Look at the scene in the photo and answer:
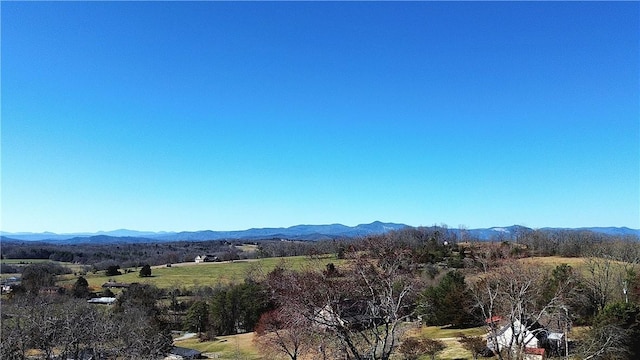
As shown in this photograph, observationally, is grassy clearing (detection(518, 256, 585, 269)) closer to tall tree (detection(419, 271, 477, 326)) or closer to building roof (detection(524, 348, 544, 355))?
tall tree (detection(419, 271, 477, 326))

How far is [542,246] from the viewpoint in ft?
282

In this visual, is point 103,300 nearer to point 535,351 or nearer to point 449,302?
point 449,302

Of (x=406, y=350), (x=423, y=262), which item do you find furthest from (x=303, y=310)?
(x=423, y=262)

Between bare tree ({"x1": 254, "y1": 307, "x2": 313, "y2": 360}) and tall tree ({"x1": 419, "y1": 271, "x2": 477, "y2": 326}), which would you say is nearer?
bare tree ({"x1": 254, "y1": 307, "x2": 313, "y2": 360})

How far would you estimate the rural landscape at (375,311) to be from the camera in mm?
25234

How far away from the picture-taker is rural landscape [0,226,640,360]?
82.8 ft

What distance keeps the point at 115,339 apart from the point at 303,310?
20818 mm

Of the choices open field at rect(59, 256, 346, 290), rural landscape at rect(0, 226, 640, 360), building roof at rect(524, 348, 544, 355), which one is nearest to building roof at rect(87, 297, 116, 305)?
rural landscape at rect(0, 226, 640, 360)

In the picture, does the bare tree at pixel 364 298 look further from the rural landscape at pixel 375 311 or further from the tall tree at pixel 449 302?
the tall tree at pixel 449 302

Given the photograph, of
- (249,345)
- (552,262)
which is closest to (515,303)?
(249,345)

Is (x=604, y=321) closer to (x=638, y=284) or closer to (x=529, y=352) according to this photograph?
(x=529, y=352)

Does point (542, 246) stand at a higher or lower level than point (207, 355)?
higher

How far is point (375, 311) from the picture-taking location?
2106 cm

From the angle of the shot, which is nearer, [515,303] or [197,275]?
[515,303]
